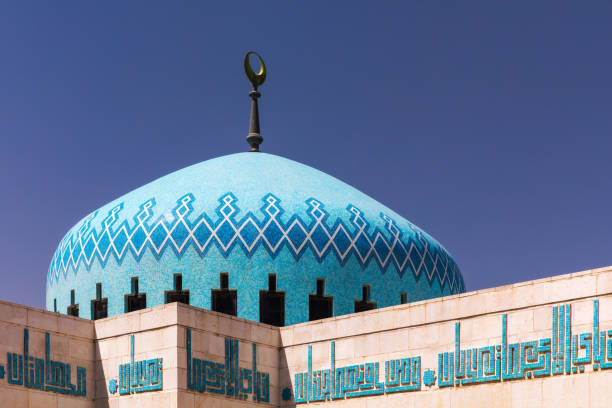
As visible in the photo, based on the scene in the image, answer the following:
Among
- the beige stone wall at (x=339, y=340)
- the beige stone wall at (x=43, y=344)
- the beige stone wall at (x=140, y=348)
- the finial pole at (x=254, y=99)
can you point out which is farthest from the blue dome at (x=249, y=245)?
the beige stone wall at (x=43, y=344)

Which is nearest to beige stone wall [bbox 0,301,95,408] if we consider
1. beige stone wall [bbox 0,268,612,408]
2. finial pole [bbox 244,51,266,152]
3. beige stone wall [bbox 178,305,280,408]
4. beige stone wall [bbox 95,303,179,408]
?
beige stone wall [bbox 0,268,612,408]

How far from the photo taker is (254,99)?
74.7 feet

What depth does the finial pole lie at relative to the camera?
22375 millimetres

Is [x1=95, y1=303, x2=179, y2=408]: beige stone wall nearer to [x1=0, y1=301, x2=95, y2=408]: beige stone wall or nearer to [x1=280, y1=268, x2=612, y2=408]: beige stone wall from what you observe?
[x1=0, y1=301, x2=95, y2=408]: beige stone wall

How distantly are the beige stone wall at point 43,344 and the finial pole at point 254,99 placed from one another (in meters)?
8.40

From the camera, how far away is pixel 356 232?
18844 millimetres

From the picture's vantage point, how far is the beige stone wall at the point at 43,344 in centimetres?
1328

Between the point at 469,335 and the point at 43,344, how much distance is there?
5746 mm

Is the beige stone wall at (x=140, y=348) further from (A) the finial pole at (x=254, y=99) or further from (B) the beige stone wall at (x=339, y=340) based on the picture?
(A) the finial pole at (x=254, y=99)

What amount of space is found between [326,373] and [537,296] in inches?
142

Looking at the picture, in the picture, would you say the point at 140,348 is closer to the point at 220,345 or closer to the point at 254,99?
the point at 220,345

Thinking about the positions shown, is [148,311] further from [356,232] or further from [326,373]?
[356,232]

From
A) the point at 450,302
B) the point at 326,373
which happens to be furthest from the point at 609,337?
the point at 326,373

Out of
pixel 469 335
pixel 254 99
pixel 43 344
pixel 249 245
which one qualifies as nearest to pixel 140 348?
pixel 43 344
